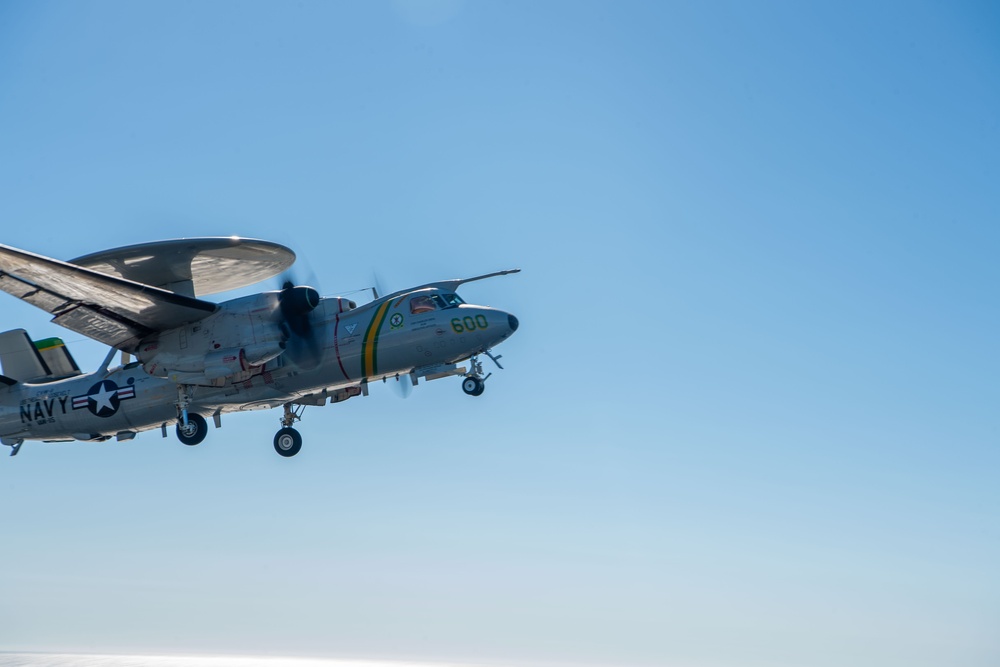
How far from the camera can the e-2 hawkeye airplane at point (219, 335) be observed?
23734 mm

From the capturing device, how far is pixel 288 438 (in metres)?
27.7

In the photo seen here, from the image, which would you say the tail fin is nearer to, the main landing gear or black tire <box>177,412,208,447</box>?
black tire <box>177,412,208,447</box>

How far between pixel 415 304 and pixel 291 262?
489cm

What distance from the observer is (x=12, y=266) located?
867 inches

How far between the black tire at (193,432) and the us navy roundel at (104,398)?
→ 6.47ft

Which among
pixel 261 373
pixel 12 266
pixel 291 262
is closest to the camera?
pixel 12 266

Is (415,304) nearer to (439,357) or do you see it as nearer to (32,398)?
(439,357)

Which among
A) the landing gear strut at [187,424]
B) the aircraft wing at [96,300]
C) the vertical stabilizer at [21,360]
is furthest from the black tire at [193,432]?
the vertical stabilizer at [21,360]

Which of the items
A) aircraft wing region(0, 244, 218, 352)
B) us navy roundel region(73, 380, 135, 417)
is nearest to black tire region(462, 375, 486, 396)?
aircraft wing region(0, 244, 218, 352)

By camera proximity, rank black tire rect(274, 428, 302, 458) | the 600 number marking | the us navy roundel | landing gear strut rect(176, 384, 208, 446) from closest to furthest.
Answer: the 600 number marking
landing gear strut rect(176, 384, 208, 446)
the us navy roundel
black tire rect(274, 428, 302, 458)

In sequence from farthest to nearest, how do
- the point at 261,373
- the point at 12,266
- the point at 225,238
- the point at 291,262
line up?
the point at 291,262, the point at 261,373, the point at 225,238, the point at 12,266

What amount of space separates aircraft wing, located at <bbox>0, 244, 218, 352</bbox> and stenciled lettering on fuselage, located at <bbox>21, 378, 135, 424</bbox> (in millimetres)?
1774

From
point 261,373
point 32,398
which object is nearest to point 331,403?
point 261,373

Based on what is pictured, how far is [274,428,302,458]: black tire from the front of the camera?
27.6m
